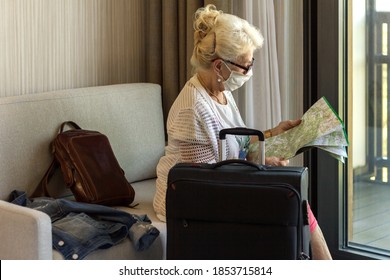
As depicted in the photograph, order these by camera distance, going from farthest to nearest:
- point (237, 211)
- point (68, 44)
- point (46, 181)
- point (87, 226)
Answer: point (68, 44) < point (46, 181) < point (87, 226) < point (237, 211)

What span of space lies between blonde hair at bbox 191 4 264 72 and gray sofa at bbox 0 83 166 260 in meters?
0.55

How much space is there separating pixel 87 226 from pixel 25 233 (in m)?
0.25

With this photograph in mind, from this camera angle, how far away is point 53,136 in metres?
3.00

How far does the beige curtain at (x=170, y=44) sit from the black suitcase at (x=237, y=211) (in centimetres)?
123

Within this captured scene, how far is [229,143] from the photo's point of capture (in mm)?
2777

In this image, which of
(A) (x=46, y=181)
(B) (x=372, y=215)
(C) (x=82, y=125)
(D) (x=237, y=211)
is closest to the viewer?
(D) (x=237, y=211)

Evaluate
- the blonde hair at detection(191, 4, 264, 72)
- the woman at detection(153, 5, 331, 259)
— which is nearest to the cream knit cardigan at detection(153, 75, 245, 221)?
the woman at detection(153, 5, 331, 259)

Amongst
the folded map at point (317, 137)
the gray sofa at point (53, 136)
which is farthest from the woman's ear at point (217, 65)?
the gray sofa at point (53, 136)

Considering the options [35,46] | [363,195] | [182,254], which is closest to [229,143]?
[182,254]

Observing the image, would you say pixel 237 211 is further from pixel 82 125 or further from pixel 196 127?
pixel 82 125

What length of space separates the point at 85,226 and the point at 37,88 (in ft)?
3.10

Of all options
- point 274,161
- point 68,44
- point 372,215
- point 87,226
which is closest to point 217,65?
point 274,161

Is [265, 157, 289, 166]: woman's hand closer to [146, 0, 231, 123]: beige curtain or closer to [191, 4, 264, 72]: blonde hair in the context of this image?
[191, 4, 264, 72]: blonde hair
